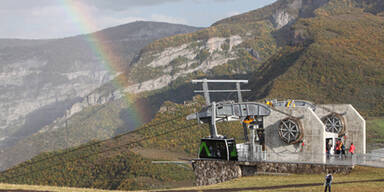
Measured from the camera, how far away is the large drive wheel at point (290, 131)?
4172 cm

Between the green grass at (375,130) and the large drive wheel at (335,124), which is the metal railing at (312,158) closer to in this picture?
the large drive wheel at (335,124)

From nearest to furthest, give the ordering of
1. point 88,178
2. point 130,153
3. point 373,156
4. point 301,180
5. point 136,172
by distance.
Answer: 1. point 301,180
2. point 373,156
3. point 136,172
4. point 88,178
5. point 130,153

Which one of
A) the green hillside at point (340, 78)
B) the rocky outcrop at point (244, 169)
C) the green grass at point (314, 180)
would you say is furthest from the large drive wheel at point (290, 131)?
the green hillside at point (340, 78)

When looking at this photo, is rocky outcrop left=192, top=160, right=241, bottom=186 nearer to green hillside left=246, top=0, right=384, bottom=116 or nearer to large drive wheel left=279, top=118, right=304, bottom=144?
large drive wheel left=279, top=118, right=304, bottom=144

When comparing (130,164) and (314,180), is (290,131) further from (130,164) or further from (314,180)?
(130,164)

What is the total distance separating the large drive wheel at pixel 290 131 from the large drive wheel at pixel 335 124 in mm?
6396

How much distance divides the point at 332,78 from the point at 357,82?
12959 mm

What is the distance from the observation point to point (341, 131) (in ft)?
155

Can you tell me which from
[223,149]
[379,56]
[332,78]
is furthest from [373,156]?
[379,56]

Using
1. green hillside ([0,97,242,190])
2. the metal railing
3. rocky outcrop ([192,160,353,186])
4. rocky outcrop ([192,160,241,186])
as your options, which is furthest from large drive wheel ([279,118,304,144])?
green hillside ([0,97,242,190])

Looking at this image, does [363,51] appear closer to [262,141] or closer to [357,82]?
[357,82]

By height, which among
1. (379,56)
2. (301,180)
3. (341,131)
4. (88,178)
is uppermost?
(379,56)

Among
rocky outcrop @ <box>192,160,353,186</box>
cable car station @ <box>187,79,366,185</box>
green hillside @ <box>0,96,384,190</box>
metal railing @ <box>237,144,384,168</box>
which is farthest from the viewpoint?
green hillside @ <box>0,96,384,190</box>

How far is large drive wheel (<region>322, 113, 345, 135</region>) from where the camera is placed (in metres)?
47.2
